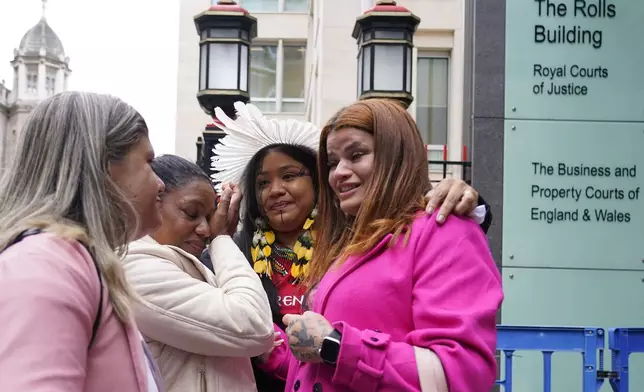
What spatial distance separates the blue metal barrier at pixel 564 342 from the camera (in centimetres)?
574

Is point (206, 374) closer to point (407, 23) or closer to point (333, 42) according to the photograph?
point (407, 23)

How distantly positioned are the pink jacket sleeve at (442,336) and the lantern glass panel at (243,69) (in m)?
5.63

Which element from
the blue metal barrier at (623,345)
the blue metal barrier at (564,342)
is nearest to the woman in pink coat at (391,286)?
the blue metal barrier at (564,342)

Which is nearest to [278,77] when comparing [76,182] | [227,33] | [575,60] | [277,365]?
[227,33]

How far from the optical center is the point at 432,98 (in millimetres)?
16141

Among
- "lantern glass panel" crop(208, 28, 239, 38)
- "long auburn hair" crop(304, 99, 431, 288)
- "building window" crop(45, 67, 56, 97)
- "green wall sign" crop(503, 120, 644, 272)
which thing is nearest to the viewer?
"long auburn hair" crop(304, 99, 431, 288)

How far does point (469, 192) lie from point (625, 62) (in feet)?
14.7

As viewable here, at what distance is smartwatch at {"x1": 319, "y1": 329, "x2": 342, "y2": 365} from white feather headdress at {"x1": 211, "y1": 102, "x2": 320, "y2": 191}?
1.65 meters

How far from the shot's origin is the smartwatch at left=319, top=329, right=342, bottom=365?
2.64 m

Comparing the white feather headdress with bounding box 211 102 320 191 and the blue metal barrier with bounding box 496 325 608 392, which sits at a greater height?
the white feather headdress with bounding box 211 102 320 191

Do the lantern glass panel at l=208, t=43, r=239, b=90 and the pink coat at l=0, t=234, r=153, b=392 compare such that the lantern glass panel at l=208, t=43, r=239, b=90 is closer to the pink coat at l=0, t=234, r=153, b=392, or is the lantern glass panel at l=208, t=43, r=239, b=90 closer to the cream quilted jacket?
the cream quilted jacket

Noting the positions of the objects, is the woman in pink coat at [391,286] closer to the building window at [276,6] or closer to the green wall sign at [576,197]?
the green wall sign at [576,197]

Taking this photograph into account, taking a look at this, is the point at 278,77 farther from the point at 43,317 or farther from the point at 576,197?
the point at 43,317

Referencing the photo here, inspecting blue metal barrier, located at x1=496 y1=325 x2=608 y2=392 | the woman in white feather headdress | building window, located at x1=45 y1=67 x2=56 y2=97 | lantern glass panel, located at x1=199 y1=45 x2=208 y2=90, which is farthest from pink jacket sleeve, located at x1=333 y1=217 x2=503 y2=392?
building window, located at x1=45 y1=67 x2=56 y2=97
